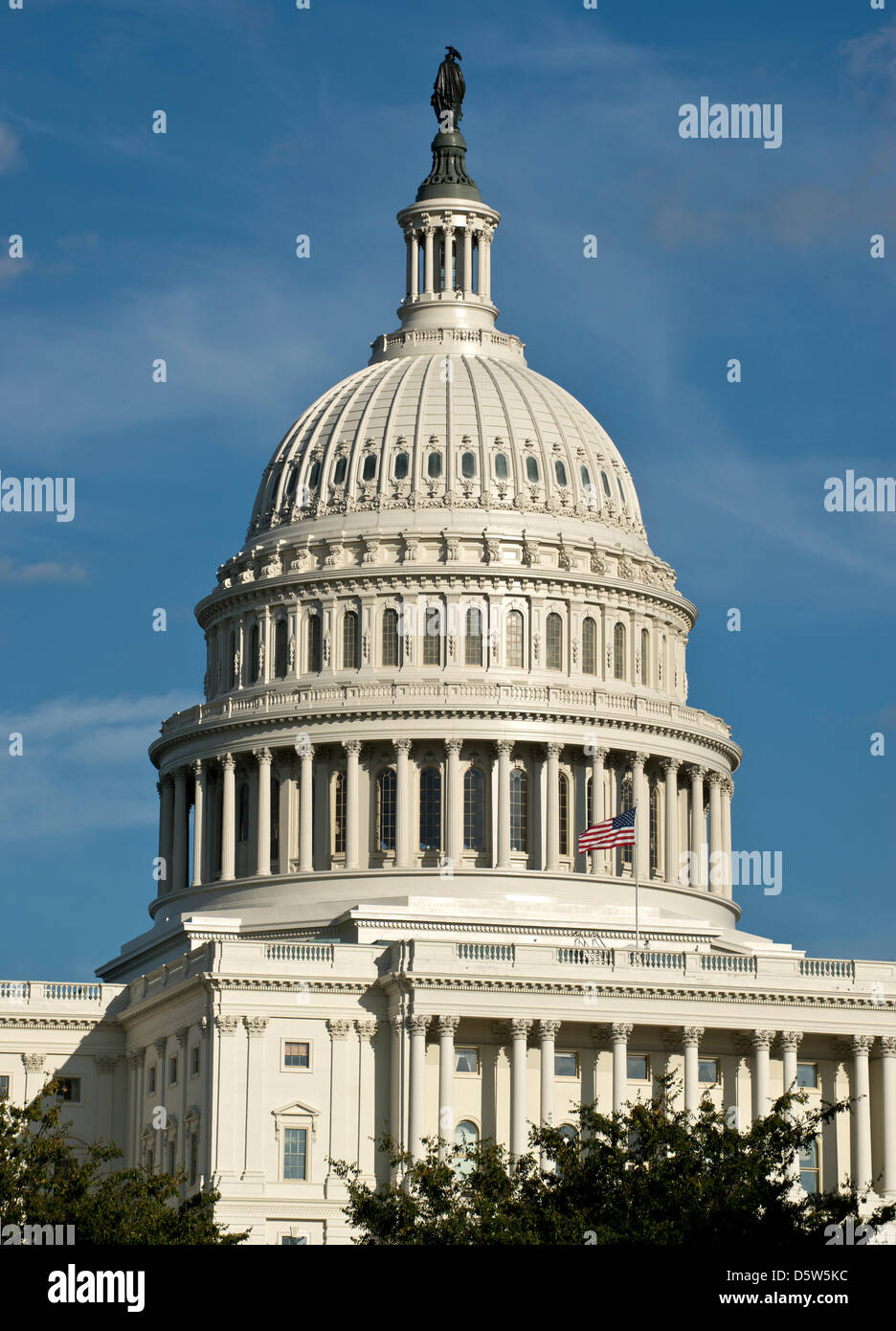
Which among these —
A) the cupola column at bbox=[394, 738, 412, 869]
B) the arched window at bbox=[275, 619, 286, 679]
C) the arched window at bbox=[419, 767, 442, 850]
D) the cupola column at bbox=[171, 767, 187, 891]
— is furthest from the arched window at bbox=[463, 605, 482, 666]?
the cupola column at bbox=[171, 767, 187, 891]

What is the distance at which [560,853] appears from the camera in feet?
443

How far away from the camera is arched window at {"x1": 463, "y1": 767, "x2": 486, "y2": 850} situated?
13425 centimetres

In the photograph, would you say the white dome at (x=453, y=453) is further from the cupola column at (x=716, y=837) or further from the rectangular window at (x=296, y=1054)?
the rectangular window at (x=296, y=1054)

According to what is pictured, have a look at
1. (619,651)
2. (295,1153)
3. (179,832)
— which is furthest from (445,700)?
(295,1153)

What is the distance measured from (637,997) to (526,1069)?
526 cm

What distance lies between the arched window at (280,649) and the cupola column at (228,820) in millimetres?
5292

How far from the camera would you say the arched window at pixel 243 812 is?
5497 inches

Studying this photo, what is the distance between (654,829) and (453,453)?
20733mm

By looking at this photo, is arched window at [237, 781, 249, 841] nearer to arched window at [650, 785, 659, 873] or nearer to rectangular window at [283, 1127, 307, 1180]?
arched window at [650, 785, 659, 873]

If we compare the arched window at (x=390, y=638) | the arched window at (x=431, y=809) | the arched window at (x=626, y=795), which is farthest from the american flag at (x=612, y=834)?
the arched window at (x=390, y=638)

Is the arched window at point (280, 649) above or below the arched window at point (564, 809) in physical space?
above
